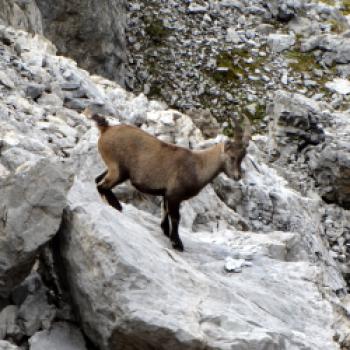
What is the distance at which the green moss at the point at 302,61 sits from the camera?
47.2 m

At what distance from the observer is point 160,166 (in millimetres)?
12672

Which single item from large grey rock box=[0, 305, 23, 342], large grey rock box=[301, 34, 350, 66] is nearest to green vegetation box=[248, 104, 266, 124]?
large grey rock box=[301, 34, 350, 66]

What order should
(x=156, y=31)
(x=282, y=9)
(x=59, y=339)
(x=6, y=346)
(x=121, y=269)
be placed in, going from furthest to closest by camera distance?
(x=282, y=9), (x=156, y=31), (x=59, y=339), (x=121, y=269), (x=6, y=346)

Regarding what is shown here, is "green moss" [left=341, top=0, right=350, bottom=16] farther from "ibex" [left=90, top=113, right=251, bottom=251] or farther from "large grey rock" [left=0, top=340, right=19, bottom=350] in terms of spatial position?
"large grey rock" [left=0, top=340, right=19, bottom=350]

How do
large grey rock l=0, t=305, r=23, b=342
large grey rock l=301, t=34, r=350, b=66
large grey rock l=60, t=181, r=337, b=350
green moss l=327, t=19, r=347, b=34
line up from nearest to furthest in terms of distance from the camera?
large grey rock l=60, t=181, r=337, b=350 → large grey rock l=0, t=305, r=23, b=342 → large grey rock l=301, t=34, r=350, b=66 → green moss l=327, t=19, r=347, b=34

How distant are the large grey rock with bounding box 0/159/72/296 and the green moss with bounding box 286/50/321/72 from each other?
126 feet

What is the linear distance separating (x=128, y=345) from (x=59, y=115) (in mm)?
10343

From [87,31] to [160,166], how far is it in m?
27.5

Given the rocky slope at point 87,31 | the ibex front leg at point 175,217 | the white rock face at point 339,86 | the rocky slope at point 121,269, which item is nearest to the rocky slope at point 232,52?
the white rock face at point 339,86

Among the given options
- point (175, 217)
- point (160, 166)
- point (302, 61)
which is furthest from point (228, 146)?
point (302, 61)

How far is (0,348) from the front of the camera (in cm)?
915

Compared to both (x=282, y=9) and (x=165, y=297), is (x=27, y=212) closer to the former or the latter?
(x=165, y=297)

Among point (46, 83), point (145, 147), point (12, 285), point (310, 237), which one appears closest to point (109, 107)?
point (46, 83)

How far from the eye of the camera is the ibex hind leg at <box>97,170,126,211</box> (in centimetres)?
1271
